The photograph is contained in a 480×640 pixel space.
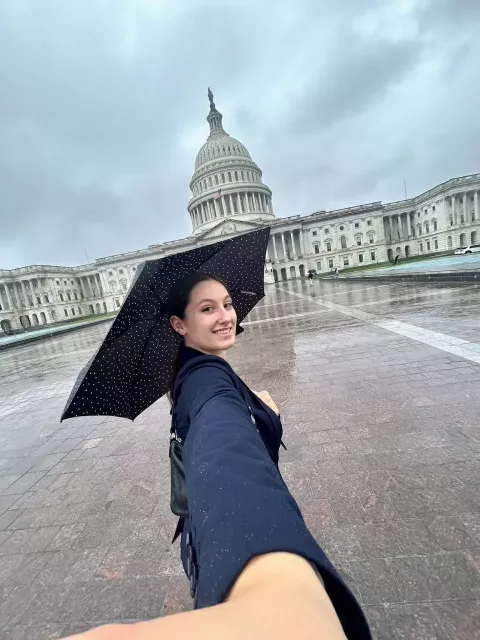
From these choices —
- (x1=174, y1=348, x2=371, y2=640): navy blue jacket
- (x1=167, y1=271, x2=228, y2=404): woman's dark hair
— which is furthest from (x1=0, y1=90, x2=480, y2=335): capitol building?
(x1=174, y1=348, x2=371, y2=640): navy blue jacket

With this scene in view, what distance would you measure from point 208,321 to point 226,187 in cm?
7550

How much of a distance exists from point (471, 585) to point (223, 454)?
6.38 feet

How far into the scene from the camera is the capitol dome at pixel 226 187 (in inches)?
2835

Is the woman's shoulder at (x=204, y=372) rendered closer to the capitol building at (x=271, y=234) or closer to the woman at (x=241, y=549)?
the woman at (x=241, y=549)

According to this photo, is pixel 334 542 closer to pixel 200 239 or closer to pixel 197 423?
pixel 197 423

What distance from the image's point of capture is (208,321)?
56.7 inches

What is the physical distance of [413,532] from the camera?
7.09 ft

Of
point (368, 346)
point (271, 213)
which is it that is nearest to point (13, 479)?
point (368, 346)

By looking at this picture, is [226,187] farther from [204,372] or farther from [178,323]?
[204,372]

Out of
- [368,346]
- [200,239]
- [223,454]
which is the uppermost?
[200,239]

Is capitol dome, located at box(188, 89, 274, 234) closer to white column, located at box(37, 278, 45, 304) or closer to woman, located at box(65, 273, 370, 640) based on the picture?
white column, located at box(37, 278, 45, 304)

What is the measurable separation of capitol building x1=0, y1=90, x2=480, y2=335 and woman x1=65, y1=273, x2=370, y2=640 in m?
67.8

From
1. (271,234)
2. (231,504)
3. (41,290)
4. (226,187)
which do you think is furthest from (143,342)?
(41,290)

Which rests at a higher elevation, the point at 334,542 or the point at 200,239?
the point at 200,239
